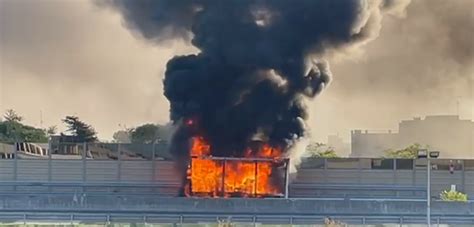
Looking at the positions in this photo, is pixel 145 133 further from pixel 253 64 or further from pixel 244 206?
pixel 244 206

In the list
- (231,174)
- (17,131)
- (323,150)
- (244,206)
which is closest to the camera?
(244,206)

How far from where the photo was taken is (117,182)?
37938 mm

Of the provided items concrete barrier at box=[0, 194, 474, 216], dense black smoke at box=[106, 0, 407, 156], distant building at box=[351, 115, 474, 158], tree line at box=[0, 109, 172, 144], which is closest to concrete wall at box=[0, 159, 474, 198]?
dense black smoke at box=[106, 0, 407, 156]

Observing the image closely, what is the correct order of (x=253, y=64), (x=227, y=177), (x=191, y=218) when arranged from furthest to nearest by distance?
1. (x=253, y=64)
2. (x=227, y=177)
3. (x=191, y=218)

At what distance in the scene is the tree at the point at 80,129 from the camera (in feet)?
151

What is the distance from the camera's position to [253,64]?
37.2m

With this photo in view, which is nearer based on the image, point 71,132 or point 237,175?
point 237,175

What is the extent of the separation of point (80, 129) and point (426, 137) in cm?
2459

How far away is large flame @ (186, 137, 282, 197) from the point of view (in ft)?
114

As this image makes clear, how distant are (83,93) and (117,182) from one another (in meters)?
8.69

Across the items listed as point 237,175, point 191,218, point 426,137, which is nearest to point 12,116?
point 237,175

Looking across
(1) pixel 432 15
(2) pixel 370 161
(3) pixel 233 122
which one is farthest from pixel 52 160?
(1) pixel 432 15

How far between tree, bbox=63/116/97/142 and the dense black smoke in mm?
10199

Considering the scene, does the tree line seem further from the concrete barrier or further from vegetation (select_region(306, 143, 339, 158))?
the concrete barrier
